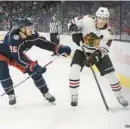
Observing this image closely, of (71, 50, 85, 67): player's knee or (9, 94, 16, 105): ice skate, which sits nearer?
(71, 50, 85, 67): player's knee

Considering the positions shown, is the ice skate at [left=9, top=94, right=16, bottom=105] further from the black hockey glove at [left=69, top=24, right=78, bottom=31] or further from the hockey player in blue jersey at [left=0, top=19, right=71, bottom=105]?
the black hockey glove at [left=69, top=24, right=78, bottom=31]

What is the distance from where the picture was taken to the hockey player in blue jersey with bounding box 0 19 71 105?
101 inches

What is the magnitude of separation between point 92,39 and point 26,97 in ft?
2.21

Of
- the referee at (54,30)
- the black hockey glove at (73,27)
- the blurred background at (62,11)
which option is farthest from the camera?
the referee at (54,30)

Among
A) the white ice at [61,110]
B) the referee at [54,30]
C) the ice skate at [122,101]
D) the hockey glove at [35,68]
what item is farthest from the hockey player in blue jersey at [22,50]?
the referee at [54,30]

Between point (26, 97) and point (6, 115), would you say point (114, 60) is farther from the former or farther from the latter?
point (6, 115)

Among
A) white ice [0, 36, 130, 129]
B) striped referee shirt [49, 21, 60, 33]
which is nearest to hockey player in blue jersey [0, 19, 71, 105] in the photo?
white ice [0, 36, 130, 129]

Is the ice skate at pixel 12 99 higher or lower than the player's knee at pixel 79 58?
lower

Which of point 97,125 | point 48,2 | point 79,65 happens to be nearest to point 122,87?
point 79,65

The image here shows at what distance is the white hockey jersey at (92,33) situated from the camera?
2521mm

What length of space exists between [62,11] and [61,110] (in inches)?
37.7

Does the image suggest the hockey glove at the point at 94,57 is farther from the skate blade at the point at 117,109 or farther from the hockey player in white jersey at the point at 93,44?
the skate blade at the point at 117,109

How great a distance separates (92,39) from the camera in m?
2.56

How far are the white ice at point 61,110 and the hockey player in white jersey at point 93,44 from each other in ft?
0.38
